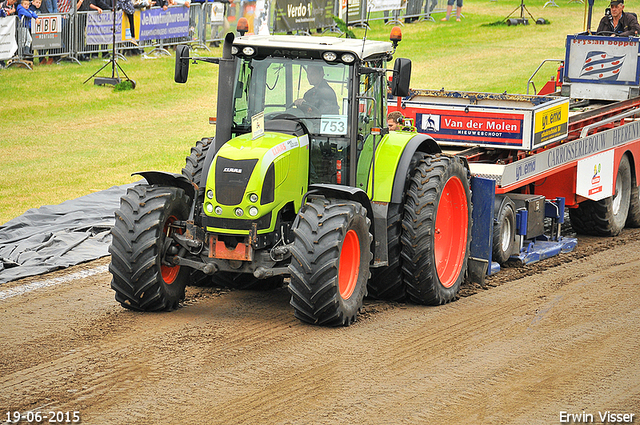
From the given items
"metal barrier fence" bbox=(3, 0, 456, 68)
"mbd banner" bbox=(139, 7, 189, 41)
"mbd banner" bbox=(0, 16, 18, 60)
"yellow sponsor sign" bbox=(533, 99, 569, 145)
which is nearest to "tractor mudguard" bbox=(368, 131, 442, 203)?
"yellow sponsor sign" bbox=(533, 99, 569, 145)

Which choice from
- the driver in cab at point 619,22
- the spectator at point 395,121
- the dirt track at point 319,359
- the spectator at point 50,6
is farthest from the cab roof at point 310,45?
the spectator at point 50,6

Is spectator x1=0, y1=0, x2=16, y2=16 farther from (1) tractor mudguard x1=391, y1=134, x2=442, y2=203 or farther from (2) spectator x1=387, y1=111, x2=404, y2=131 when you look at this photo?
(1) tractor mudguard x1=391, y1=134, x2=442, y2=203

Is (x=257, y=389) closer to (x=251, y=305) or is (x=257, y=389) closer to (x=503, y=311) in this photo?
(x=251, y=305)

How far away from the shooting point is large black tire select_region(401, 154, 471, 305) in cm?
860

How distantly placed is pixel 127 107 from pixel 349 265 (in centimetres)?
1358

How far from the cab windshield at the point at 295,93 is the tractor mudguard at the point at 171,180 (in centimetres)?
68

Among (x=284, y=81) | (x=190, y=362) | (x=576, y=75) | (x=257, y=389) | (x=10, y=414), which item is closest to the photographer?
(x=10, y=414)

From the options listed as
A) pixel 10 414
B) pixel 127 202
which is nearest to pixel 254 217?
pixel 127 202

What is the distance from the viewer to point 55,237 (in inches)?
437

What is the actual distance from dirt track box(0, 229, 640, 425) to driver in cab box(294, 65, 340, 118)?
1881 mm

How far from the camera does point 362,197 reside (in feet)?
26.7

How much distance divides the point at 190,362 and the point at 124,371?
0.52 metres

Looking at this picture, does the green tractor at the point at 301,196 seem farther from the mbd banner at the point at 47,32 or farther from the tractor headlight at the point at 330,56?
the mbd banner at the point at 47,32

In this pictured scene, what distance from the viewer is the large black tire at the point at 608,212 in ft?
41.1
